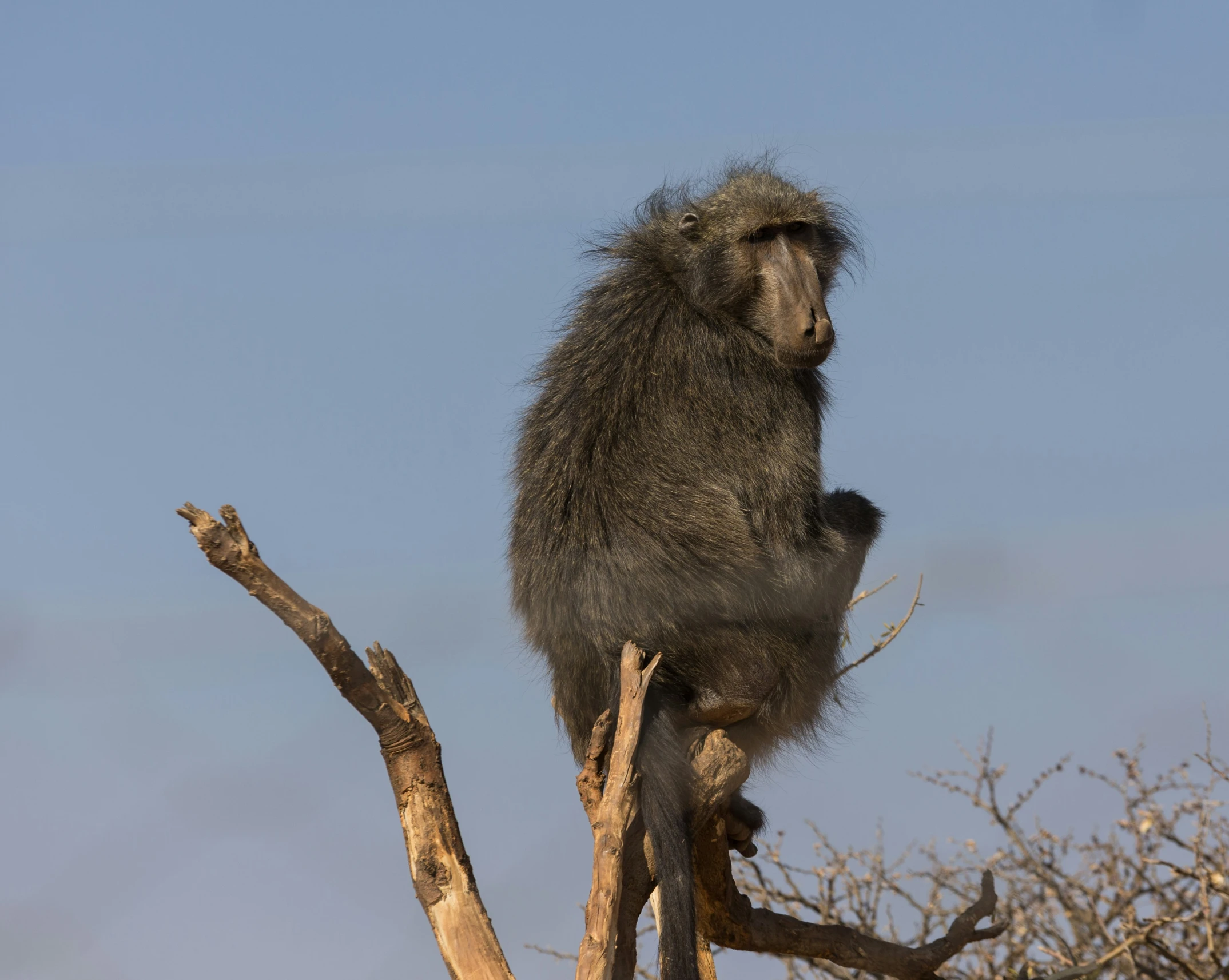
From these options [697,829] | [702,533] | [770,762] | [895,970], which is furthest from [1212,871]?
[702,533]

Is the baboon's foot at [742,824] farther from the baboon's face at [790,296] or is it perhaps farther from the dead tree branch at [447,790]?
the baboon's face at [790,296]

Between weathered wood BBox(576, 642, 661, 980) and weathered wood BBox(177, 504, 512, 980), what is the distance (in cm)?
27

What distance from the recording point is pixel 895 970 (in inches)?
175

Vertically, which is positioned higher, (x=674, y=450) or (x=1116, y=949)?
(x=674, y=450)

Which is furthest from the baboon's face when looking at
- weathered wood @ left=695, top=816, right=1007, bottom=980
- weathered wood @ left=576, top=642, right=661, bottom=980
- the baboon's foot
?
weathered wood @ left=695, top=816, right=1007, bottom=980

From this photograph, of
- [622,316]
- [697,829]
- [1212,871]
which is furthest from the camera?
[1212,871]

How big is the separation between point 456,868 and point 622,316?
1942 mm

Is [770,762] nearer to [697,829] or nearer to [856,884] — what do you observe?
[697,829]

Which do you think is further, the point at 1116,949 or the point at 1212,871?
the point at 1212,871

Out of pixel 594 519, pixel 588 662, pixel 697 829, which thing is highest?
pixel 594 519

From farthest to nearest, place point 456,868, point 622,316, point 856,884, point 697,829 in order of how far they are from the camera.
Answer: point 856,884
point 622,316
point 697,829
point 456,868

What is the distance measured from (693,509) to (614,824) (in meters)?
1.03

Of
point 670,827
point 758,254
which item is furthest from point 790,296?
point 670,827

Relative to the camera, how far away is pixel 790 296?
13.9 ft
